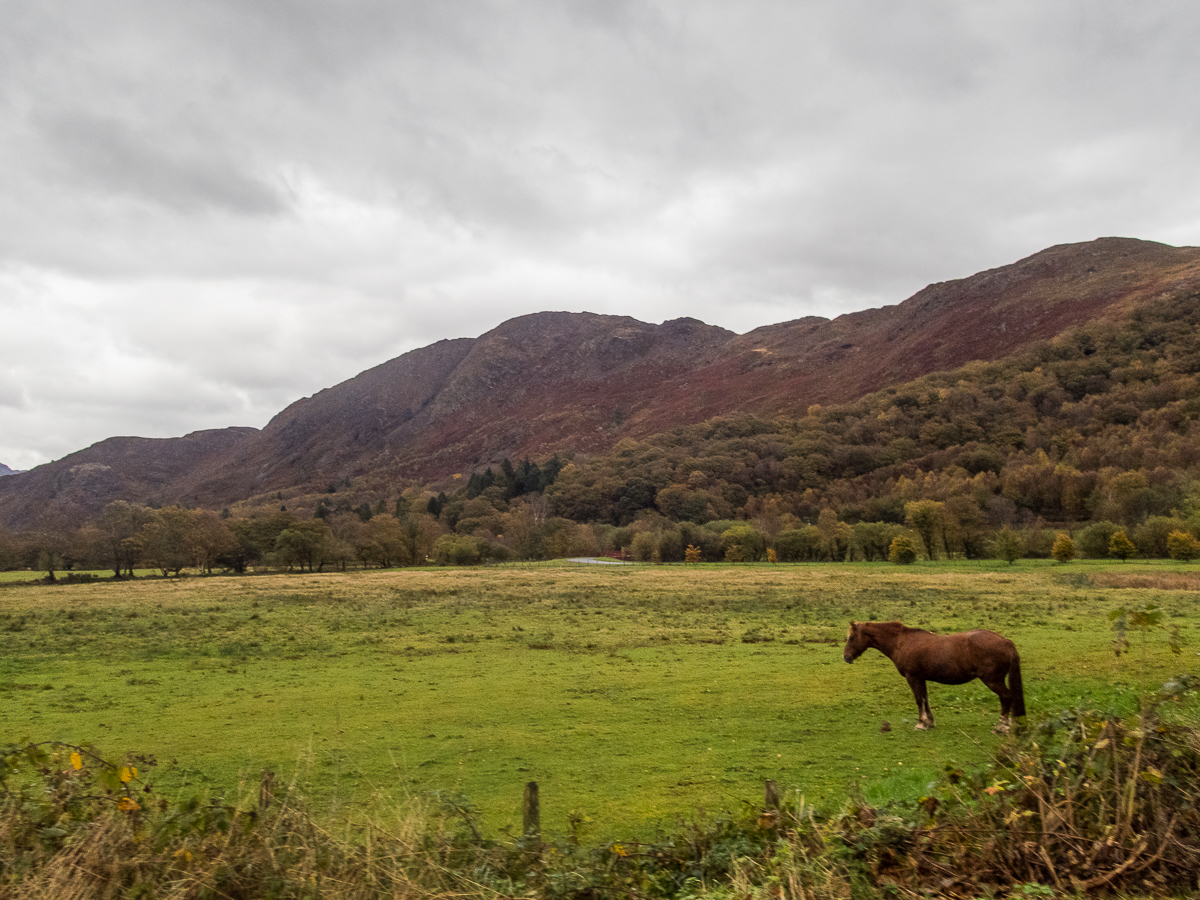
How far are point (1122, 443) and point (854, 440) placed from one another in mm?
51062

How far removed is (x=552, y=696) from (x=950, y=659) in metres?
8.85

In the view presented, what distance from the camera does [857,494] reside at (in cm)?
12912

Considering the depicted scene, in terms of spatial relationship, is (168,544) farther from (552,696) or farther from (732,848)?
(732,848)

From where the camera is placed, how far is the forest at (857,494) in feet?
277

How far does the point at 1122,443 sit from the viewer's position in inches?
4481

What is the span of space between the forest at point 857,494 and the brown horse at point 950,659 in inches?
2616

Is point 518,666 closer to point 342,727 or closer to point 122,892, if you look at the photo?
point 342,727

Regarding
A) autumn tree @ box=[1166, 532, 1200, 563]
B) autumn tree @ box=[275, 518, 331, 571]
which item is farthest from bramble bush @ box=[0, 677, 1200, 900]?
autumn tree @ box=[275, 518, 331, 571]

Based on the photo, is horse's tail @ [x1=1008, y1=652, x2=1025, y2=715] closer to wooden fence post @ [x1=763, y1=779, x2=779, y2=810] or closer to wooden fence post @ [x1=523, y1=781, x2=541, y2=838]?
wooden fence post @ [x1=763, y1=779, x2=779, y2=810]

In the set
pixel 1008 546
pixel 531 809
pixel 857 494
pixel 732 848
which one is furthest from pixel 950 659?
pixel 857 494

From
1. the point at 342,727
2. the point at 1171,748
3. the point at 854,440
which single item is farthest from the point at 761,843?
the point at 854,440

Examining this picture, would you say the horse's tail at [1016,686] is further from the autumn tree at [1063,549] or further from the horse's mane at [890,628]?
the autumn tree at [1063,549]

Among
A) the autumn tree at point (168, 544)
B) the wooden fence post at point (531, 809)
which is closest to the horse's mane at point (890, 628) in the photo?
the wooden fence post at point (531, 809)

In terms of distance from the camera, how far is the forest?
277 ft
